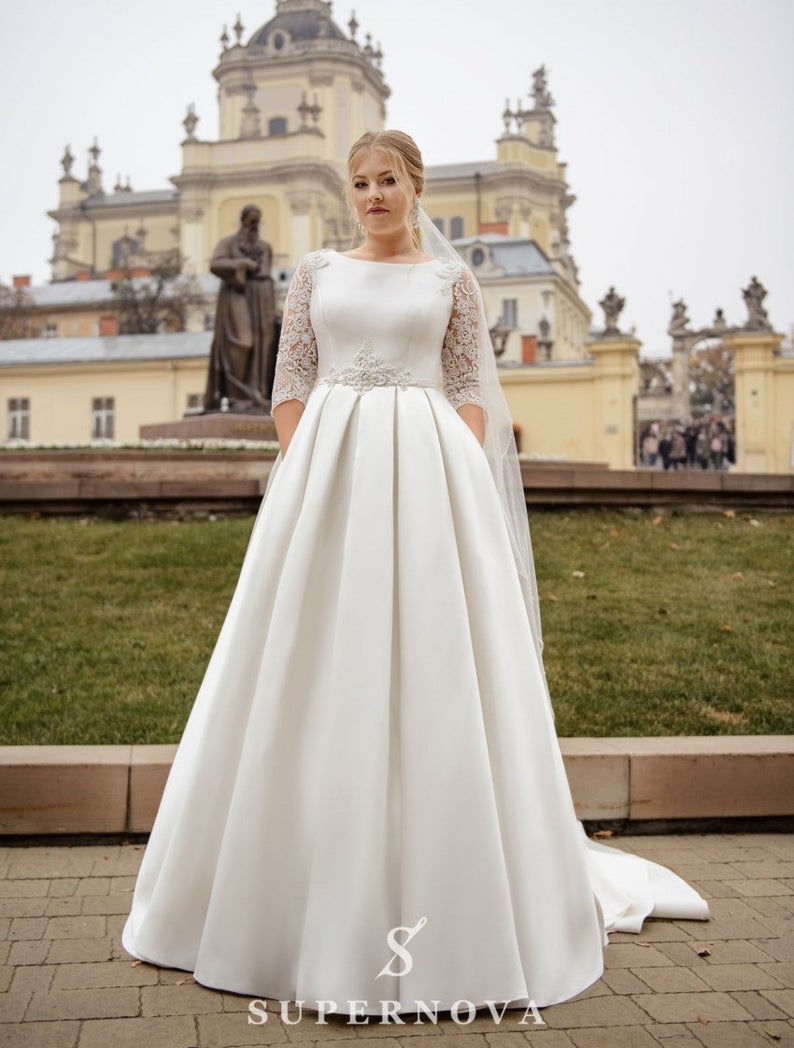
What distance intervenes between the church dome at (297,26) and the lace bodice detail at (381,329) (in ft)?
212

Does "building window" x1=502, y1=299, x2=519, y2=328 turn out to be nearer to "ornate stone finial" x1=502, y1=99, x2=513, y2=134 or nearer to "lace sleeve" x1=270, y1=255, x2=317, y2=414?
"ornate stone finial" x1=502, y1=99, x2=513, y2=134

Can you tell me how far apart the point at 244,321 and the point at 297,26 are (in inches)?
2179

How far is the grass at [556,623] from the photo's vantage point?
516 cm

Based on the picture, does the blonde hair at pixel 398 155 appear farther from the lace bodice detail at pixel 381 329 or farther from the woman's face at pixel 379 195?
the lace bodice detail at pixel 381 329

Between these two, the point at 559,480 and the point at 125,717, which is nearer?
the point at 125,717

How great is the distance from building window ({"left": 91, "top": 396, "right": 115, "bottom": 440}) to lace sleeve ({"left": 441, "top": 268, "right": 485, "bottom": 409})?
29.0m

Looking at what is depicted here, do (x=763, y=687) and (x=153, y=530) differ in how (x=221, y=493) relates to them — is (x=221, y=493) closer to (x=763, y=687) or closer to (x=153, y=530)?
(x=153, y=530)

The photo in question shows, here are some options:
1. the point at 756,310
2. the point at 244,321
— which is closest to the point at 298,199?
the point at 756,310

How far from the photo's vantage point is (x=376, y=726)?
279 centimetres

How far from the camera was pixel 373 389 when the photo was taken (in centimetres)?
311

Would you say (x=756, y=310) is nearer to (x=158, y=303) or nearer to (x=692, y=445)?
(x=692, y=445)

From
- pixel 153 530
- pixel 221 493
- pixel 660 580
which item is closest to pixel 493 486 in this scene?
pixel 660 580

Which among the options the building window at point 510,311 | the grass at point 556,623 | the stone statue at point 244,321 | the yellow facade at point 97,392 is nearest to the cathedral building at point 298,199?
the building window at point 510,311

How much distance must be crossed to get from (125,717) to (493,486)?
2.53 meters
